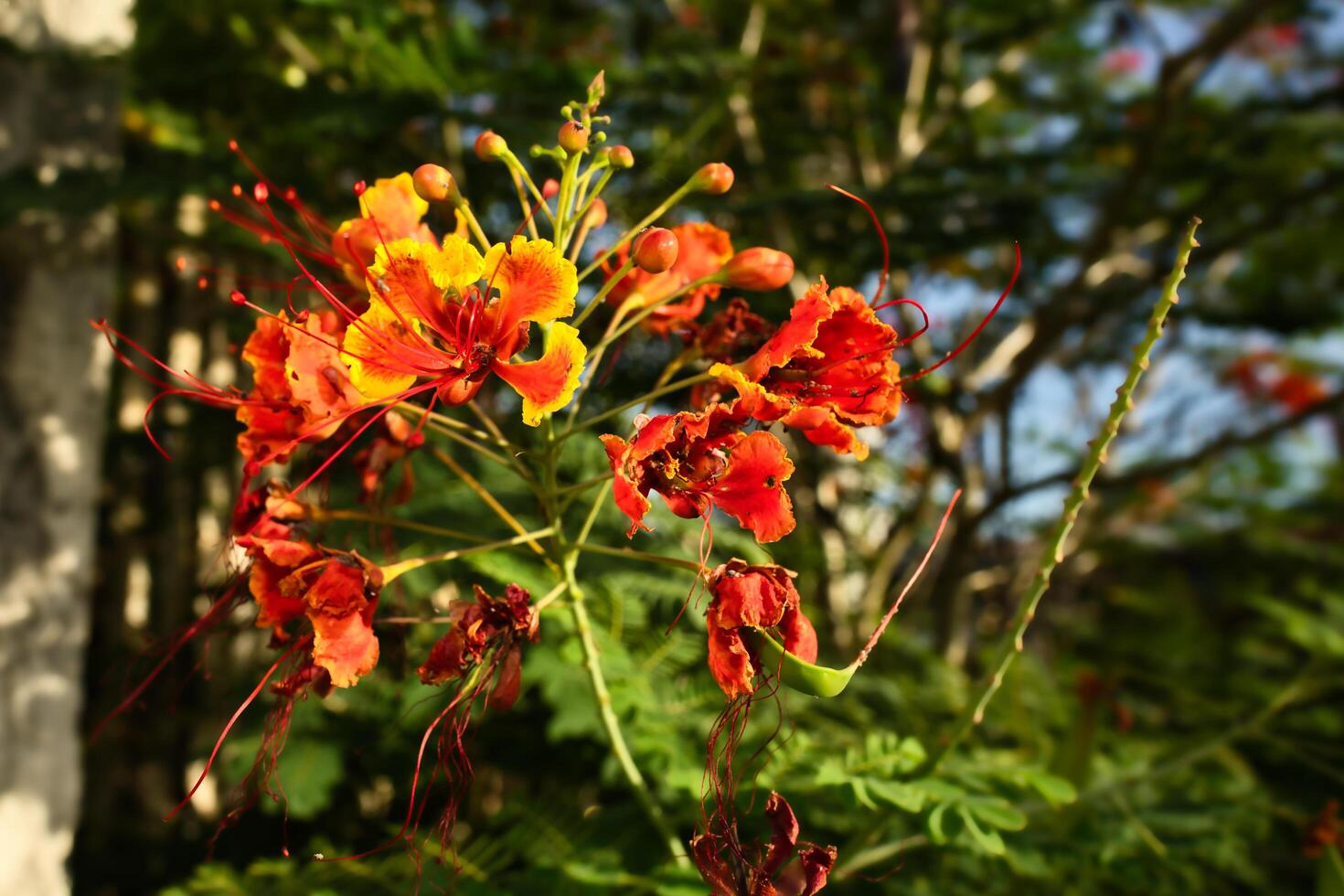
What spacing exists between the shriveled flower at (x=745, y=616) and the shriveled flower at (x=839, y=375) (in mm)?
186

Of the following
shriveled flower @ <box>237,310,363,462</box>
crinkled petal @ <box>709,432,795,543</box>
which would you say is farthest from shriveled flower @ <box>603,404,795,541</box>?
shriveled flower @ <box>237,310,363,462</box>

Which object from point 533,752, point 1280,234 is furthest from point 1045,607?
point 533,752

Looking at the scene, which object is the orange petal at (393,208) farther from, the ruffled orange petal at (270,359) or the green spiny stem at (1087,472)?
the green spiny stem at (1087,472)

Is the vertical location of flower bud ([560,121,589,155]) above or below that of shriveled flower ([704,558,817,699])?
above

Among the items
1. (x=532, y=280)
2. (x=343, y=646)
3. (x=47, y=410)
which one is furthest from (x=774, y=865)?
(x=47, y=410)

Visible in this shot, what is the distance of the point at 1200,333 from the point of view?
575cm

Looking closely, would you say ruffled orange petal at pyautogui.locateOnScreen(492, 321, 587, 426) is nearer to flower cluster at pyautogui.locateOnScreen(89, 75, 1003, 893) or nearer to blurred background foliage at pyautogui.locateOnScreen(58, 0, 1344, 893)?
flower cluster at pyautogui.locateOnScreen(89, 75, 1003, 893)

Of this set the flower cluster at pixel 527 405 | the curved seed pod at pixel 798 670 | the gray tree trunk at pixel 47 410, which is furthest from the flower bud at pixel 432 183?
the gray tree trunk at pixel 47 410

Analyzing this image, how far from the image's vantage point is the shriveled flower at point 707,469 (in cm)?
91

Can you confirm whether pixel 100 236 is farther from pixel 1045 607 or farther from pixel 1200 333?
pixel 1200 333

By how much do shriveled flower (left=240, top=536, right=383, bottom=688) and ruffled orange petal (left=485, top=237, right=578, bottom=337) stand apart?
334mm

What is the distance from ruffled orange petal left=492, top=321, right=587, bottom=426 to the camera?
0.95 metres

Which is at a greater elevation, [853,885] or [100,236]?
[853,885]

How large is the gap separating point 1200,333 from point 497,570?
573 cm
